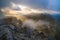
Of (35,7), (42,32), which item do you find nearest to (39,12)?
(35,7)

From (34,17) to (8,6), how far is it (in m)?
0.42

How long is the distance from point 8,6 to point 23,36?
491mm

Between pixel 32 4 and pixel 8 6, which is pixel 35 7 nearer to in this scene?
pixel 32 4

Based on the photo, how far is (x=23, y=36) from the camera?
1.61 m

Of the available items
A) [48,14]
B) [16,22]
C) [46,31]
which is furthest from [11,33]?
[48,14]

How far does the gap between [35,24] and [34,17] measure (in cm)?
11

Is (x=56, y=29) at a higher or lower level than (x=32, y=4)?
lower

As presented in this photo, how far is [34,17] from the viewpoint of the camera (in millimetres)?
1651

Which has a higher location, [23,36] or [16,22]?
[16,22]

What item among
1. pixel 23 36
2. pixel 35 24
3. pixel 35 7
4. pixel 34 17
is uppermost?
pixel 35 7

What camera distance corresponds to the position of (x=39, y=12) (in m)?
1.66

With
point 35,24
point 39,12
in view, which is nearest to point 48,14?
point 39,12

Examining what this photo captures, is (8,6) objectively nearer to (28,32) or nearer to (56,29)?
(28,32)

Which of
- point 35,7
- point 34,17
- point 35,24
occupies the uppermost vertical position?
point 35,7
